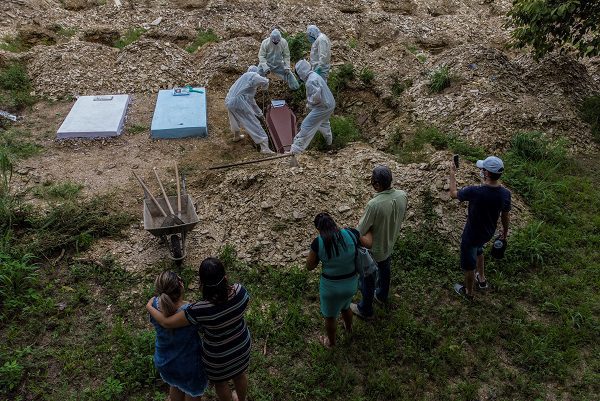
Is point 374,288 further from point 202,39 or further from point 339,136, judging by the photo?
point 202,39

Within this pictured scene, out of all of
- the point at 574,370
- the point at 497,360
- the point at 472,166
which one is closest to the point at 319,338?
the point at 497,360

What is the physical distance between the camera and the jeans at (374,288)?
351 cm

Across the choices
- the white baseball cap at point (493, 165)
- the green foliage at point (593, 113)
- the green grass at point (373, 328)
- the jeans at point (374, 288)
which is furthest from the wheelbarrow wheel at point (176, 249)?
the green foliage at point (593, 113)

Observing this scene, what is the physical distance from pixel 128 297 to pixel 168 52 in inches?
232

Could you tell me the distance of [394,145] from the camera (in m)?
6.32

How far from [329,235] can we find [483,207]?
4.65ft

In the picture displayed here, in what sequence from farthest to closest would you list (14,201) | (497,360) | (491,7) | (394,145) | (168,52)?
(491,7) → (168,52) → (394,145) → (14,201) → (497,360)

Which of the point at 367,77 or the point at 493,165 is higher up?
the point at 493,165

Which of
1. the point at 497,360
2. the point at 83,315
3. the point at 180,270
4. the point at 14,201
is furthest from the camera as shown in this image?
the point at 14,201

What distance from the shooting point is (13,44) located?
8820 millimetres

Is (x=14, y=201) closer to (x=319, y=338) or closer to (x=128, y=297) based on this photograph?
(x=128, y=297)

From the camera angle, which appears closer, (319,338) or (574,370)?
(574,370)

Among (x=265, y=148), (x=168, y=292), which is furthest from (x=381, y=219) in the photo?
(x=265, y=148)

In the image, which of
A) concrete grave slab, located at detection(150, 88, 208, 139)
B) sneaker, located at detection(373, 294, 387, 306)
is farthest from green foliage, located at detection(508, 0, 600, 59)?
concrete grave slab, located at detection(150, 88, 208, 139)
